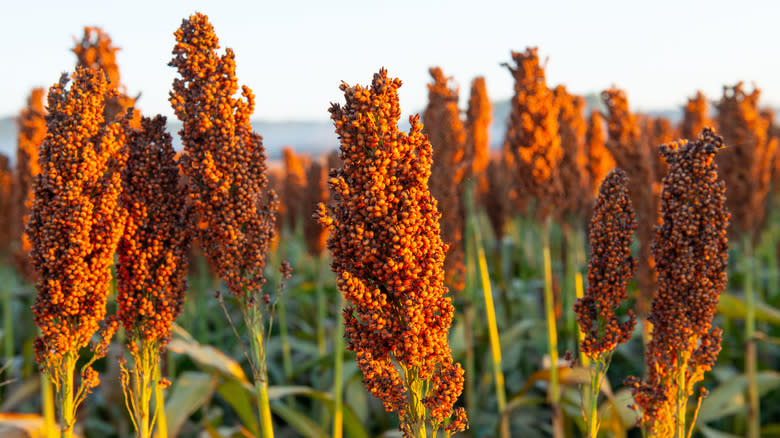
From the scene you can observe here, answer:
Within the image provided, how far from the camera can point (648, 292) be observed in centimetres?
541

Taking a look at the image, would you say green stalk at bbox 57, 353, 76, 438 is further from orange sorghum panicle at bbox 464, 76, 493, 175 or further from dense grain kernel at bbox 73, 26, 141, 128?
orange sorghum panicle at bbox 464, 76, 493, 175

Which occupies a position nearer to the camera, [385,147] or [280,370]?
[385,147]

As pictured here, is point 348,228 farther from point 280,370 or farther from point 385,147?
point 280,370

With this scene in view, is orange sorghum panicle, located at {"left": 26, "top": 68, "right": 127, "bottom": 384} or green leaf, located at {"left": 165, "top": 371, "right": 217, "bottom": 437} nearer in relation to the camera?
orange sorghum panicle, located at {"left": 26, "top": 68, "right": 127, "bottom": 384}

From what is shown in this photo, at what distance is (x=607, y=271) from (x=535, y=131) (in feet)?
8.03

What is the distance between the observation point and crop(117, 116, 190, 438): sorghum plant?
2768mm

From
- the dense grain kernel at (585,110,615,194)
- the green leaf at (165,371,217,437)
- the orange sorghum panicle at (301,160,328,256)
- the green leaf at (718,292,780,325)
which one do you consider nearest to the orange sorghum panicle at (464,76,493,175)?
the dense grain kernel at (585,110,615,194)

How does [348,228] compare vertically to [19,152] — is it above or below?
below

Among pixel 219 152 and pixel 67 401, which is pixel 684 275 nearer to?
pixel 219 152

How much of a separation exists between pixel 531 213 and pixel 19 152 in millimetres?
8142

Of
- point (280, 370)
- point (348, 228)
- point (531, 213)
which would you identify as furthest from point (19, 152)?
point (531, 213)

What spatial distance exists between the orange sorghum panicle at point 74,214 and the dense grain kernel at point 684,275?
257 cm

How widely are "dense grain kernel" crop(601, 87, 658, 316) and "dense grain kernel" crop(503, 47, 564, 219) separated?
755mm

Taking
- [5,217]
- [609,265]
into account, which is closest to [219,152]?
[609,265]
